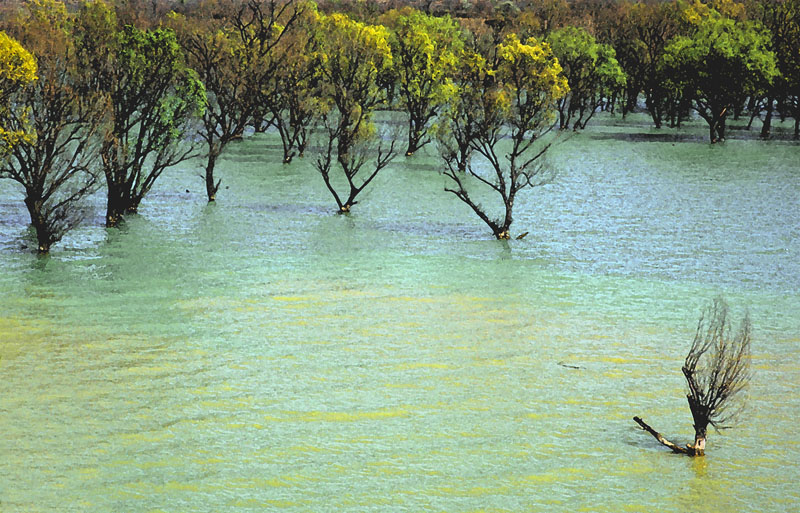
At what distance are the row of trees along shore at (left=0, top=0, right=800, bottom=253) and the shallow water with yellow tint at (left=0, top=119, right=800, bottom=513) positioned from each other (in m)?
2.71

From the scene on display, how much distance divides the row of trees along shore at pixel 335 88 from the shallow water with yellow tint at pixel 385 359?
2712mm

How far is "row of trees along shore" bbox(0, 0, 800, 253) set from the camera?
35.0 m

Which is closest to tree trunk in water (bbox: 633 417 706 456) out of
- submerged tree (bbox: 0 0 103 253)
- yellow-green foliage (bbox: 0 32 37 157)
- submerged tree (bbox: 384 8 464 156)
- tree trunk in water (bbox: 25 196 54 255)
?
yellow-green foliage (bbox: 0 32 37 157)

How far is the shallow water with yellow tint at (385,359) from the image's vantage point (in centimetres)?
1694

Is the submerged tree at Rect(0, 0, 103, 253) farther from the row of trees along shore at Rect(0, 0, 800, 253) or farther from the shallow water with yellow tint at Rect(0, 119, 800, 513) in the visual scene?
the shallow water with yellow tint at Rect(0, 119, 800, 513)

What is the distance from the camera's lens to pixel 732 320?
87.6 ft

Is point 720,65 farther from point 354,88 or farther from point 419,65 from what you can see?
point 354,88

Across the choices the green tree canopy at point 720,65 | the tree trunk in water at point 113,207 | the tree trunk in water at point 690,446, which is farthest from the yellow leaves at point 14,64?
the green tree canopy at point 720,65

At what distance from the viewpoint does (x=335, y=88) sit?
172ft

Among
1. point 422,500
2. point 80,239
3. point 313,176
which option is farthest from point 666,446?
point 313,176

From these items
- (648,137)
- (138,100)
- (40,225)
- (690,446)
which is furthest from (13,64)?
(648,137)

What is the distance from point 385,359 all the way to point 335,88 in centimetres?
3087

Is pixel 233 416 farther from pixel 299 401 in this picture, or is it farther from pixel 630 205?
pixel 630 205

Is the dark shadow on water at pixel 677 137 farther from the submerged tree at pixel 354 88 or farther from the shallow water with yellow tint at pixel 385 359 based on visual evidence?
the shallow water with yellow tint at pixel 385 359
